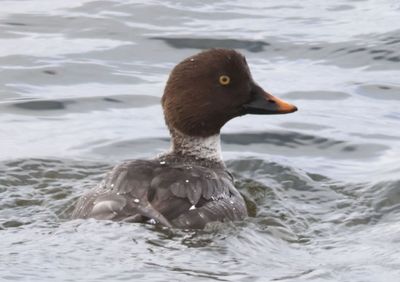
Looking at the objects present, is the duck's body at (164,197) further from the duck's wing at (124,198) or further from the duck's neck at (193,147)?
the duck's neck at (193,147)

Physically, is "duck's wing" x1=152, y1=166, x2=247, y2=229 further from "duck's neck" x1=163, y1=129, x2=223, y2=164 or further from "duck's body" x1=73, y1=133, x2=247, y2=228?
"duck's neck" x1=163, y1=129, x2=223, y2=164

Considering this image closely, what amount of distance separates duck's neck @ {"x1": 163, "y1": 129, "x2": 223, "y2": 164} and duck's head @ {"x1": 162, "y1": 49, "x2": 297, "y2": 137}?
0.17 feet

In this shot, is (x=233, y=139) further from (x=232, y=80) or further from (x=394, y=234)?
(x=394, y=234)

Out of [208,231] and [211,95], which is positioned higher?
[211,95]

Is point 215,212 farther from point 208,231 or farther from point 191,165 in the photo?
point 191,165

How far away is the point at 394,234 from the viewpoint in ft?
33.4

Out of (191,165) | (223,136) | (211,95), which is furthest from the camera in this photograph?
(223,136)

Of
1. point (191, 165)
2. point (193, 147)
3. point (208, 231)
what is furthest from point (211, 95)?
point (208, 231)

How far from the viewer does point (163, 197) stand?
9719 millimetres

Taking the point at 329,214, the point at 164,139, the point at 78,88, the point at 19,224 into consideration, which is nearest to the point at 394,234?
the point at 329,214

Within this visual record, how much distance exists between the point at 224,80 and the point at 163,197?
187 cm

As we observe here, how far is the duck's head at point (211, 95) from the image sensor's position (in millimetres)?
11117

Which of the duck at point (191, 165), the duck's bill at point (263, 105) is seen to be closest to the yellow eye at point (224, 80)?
the duck at point (191, 165)

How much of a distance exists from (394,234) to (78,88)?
605cm
